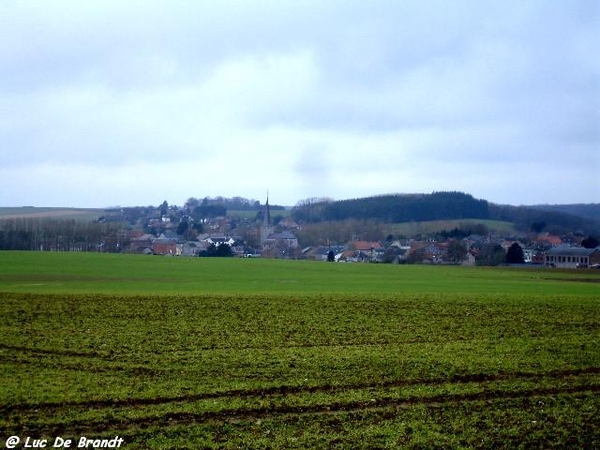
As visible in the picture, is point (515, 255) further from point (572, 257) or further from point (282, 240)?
point (282, 240)

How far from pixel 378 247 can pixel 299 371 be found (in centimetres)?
12836

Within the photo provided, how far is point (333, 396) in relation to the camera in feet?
52.4

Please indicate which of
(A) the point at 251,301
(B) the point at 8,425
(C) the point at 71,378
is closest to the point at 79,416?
(B) the point at 8,425

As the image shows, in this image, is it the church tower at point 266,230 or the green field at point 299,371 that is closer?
the green field at point 299,371

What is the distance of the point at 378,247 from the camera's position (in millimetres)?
145750

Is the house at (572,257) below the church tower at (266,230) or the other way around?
below

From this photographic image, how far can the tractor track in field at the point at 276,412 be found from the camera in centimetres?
1324

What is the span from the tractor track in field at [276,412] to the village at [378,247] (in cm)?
8995

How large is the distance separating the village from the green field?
7732 cm

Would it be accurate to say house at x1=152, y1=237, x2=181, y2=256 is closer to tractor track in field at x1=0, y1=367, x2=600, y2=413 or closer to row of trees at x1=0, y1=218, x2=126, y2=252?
row of trees at x1=0, y1=218, x2=126, y2=252

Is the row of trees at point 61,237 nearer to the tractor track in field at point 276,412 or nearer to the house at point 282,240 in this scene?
the house at point 282,240

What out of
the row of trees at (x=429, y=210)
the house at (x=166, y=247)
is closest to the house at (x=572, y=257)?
the house at (x=166, y=247)

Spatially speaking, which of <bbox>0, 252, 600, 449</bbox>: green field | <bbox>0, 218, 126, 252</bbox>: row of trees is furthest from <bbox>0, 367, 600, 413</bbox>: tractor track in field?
<bbox>0, 218, 126, 252</bbox>: row of trees

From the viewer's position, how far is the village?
4301 inches
